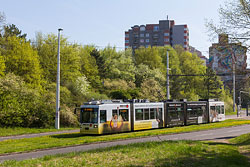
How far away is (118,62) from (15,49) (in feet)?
98.7

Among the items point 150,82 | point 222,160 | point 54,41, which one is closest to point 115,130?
point 222,160

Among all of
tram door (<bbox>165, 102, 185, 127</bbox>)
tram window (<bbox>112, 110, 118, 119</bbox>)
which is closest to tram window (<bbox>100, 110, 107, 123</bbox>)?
tram window (<bbox>112, 110, 118, 119</bbox>)

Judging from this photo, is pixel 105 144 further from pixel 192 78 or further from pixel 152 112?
pixel 192 78

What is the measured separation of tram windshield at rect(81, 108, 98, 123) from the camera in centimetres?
2480

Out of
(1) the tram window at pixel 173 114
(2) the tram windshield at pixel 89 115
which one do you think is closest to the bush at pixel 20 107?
(2) the tram windshield at pixel 89 115

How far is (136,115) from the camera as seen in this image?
28.1 metres

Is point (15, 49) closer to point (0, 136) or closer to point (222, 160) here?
point (0, 136)

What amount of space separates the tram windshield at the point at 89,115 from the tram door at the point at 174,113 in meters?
9.78

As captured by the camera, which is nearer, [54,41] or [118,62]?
[54,41]

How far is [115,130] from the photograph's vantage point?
2614 cm

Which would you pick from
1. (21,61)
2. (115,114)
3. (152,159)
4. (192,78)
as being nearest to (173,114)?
(115,114)

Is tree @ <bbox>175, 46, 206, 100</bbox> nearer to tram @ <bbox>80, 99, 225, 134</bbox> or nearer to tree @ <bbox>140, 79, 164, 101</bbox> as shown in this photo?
tree @ <bbox>140, 79, 164, 101</bbox>

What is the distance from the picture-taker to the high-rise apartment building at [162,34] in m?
129

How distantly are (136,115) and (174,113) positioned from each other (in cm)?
666
